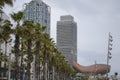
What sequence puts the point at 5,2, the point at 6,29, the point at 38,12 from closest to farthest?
the point at 5,2, the point at 6,29, the point at 38,12

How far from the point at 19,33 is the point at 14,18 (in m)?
2.68

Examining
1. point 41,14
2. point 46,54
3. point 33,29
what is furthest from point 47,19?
point 33,29

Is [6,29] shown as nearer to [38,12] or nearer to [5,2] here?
[5,2]

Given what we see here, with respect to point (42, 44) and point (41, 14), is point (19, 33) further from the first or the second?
point (41, 14)

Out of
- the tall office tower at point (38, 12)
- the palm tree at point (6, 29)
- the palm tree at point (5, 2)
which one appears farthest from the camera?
the tall office tower at point (38, 12)

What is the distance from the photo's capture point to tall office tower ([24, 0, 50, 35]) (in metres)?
127

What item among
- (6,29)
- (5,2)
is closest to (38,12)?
(6,29)

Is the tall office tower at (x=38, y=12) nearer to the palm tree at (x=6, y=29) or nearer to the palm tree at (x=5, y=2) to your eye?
the palm tree at (x=6, y=29)

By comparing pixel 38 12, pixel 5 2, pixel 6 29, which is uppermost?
pixel 38 12

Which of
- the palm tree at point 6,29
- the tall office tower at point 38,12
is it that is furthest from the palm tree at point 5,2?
the tall office tower at point 38,12

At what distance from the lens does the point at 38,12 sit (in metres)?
139

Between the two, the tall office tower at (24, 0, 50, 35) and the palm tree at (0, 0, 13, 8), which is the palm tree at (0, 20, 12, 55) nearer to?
the palm tree at (0, 0, 13, 8)

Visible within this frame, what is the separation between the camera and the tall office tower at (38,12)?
127444 millimetres

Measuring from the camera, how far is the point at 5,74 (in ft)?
284
